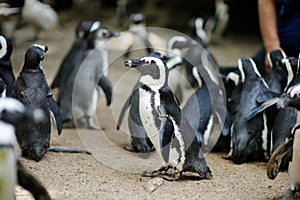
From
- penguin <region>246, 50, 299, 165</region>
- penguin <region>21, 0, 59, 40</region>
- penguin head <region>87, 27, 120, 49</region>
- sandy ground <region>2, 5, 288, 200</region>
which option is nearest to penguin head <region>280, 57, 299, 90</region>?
penguin <region>246, 50, 299, 165</region>

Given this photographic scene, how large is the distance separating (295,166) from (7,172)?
158cm

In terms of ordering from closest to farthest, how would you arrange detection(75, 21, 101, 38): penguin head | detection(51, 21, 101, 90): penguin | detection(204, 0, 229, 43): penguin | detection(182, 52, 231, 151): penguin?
detection(182, 52, 231, 151): penguin → detection(51, 21, 101, 90): penguin → detection(75, 21, 101, 38): penguin head → detection(204, 0, 229, 43): penguin

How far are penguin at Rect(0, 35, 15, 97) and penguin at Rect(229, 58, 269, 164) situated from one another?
1.74 meters

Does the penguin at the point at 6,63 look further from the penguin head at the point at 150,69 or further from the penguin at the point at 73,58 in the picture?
the penguin head at the point at 150,69

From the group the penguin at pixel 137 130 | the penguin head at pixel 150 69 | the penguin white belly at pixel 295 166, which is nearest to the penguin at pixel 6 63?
the penguin at pixel 137 130

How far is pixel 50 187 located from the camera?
3635mm

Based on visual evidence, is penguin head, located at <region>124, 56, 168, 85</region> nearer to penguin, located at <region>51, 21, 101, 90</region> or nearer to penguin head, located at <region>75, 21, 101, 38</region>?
penguin, located at <region>51, 21, 101, 90</region>

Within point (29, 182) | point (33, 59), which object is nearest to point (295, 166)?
point (29, 182)

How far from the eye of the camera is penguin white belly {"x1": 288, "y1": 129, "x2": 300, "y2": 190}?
132 inches

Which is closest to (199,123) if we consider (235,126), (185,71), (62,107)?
(235,126)

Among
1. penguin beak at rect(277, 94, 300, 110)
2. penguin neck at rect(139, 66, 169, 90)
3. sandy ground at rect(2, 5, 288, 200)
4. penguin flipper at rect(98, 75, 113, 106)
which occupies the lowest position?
sandy ground at rect(2, 5, 288, 200)

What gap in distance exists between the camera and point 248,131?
4.59 metres

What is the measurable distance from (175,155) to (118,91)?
10.6 ft

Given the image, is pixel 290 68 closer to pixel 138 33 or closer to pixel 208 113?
pixel 208 113
